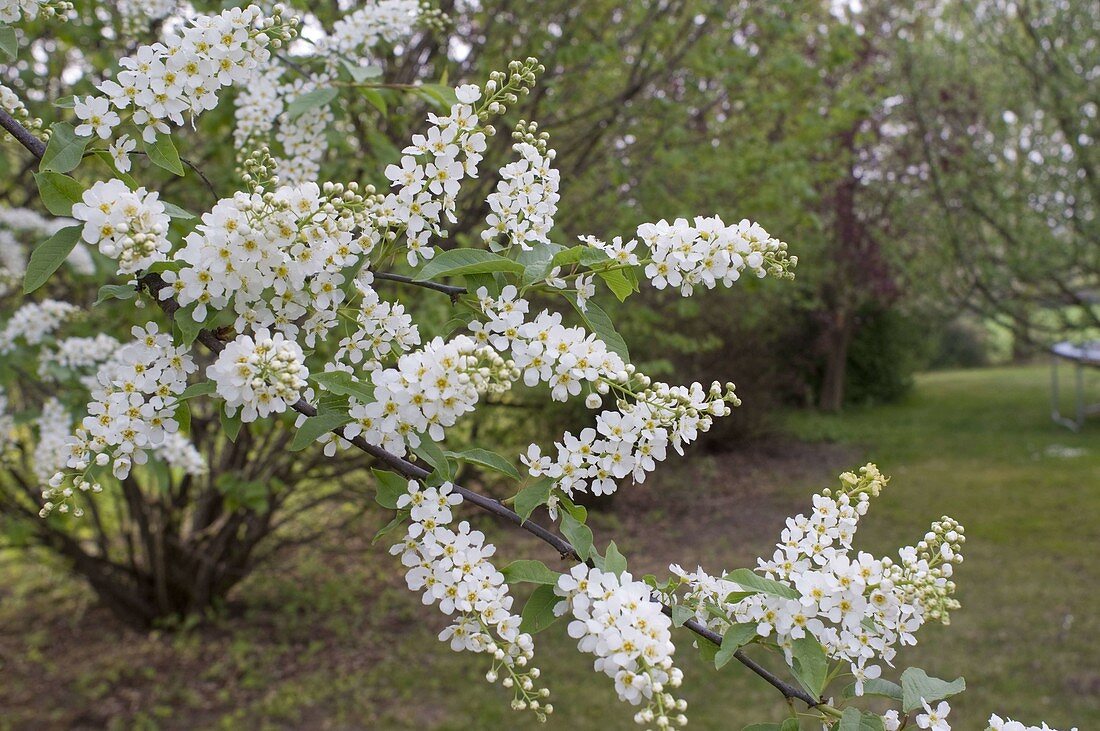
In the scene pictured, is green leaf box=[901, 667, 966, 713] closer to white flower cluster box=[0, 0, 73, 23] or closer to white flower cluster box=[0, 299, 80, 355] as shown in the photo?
white flower cluster box=[0, 0, 73, 23]

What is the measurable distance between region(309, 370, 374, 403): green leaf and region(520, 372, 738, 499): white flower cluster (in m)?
0.27

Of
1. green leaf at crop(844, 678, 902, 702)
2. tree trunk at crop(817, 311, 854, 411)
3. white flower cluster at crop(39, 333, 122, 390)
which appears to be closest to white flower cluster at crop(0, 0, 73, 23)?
white flower cluster at crop(39, 333, 122, 390)

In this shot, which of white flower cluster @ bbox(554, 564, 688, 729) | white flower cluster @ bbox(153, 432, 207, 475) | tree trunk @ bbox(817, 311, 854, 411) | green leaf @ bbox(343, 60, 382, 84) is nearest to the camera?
white flower cluster @ bbox(554, 564, 688, 729)

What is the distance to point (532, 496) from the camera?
1341mm

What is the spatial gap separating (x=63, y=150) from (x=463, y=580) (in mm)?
904

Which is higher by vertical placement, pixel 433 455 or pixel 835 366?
pixel 433 455

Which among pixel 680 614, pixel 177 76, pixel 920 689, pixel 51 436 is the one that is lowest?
pixel 920 689

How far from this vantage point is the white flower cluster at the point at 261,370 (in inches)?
44.6

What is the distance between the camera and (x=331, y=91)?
2195mm

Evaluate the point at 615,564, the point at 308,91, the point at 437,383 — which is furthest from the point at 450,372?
the point at 308,91

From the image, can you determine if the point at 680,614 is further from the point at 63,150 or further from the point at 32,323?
the point at 32,323

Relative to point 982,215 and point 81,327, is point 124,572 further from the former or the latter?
point 982,215

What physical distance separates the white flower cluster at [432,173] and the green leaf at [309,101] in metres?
0.85

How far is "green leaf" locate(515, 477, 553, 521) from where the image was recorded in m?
1.32
